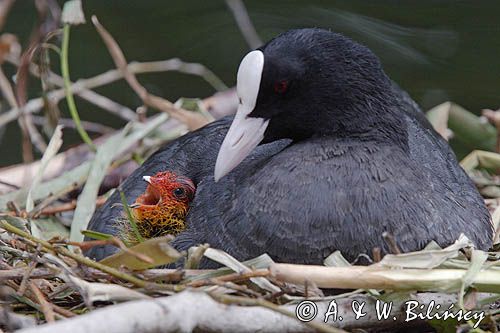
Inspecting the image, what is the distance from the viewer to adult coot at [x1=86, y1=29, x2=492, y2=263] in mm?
2820

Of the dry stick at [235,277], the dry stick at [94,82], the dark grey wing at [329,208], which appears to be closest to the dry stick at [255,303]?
the dry stick at [235,277]

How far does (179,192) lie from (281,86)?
45 centimetres

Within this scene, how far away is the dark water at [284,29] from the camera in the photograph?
219 inches

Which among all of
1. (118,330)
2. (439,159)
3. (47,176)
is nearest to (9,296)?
(118,330)

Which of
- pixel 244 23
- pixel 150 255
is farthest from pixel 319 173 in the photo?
pixel 244 23

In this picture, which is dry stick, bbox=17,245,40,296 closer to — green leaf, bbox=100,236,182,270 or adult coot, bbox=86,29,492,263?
green leaf, bbox=100,236,182,270

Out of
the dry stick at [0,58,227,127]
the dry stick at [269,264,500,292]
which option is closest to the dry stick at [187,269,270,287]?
the dry stick at [269,264,500,292]

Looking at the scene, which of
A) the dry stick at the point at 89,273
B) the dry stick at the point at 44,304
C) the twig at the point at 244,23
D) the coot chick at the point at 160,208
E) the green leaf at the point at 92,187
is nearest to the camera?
the dry stick at the point at 44,304

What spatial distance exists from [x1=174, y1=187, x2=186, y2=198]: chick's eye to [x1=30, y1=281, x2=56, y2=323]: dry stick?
564mm

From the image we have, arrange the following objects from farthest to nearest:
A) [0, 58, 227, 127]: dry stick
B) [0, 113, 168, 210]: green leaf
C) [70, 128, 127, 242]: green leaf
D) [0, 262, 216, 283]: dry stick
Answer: [0, 58, 227, 127]: dry stick, [0, 113, 168, 210]: green leaf, [70, 128, 127, 242]: green leaf, [0, 262, 216, 283]: dry stick

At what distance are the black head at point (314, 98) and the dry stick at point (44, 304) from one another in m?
0.60

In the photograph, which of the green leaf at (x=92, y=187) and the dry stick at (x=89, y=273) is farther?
the green leaf at (x=92, y=187)

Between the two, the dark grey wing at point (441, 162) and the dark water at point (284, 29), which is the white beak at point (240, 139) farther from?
the dark water at point (284, 29)

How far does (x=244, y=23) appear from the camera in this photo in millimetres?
5621
